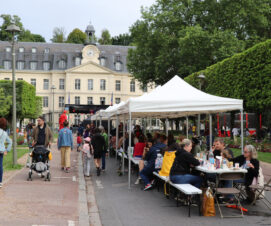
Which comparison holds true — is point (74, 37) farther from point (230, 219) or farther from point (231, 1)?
point (230, 219)

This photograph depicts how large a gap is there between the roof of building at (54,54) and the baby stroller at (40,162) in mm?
68419

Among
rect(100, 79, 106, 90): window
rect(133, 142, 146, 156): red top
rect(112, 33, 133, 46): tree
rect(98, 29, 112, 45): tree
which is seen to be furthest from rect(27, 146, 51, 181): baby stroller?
rect(98, 29, 112, 45): tree

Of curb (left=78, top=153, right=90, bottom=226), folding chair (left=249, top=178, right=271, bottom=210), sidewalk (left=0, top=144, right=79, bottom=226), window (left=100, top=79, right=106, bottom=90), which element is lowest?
curb (left=78, top=153, right=90, bottom=226)

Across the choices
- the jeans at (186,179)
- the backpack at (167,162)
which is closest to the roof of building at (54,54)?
the backpack at (167,162)

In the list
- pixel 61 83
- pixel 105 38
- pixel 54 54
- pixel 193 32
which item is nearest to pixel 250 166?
pixel 193 32

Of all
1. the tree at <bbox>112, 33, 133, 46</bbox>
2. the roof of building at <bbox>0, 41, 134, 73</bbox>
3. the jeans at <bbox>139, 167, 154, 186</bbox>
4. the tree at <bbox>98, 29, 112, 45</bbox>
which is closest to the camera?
the jeans at <bbox>139, 167, 154, 186</bbox>

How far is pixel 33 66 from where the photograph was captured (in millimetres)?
78938

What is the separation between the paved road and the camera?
7176 mm

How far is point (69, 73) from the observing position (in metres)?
77.2

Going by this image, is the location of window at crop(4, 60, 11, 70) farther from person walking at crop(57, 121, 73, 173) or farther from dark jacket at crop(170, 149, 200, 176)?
dark jacket at crop(170, 149, 200, 176)

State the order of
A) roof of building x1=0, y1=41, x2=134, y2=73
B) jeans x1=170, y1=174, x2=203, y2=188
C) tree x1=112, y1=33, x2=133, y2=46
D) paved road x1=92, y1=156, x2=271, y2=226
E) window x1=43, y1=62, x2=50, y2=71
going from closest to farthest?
paved road x1=92, y1=156, x2=271, y2=226 < jeans x1=170, y1=174, x2=203, y2=188 < roof of building x1=0, y1=41, x2=134, y2=73 < window x1=43, y1=62, x2=50, y2=71 < tree x1=112, y1=33, x2=133, y2=46

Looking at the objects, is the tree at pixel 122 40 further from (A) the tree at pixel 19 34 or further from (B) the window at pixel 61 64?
(B) the window at pixel 61 64

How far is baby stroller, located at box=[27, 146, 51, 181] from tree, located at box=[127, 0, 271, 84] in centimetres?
2598

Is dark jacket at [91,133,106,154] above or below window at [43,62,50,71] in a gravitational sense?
below
